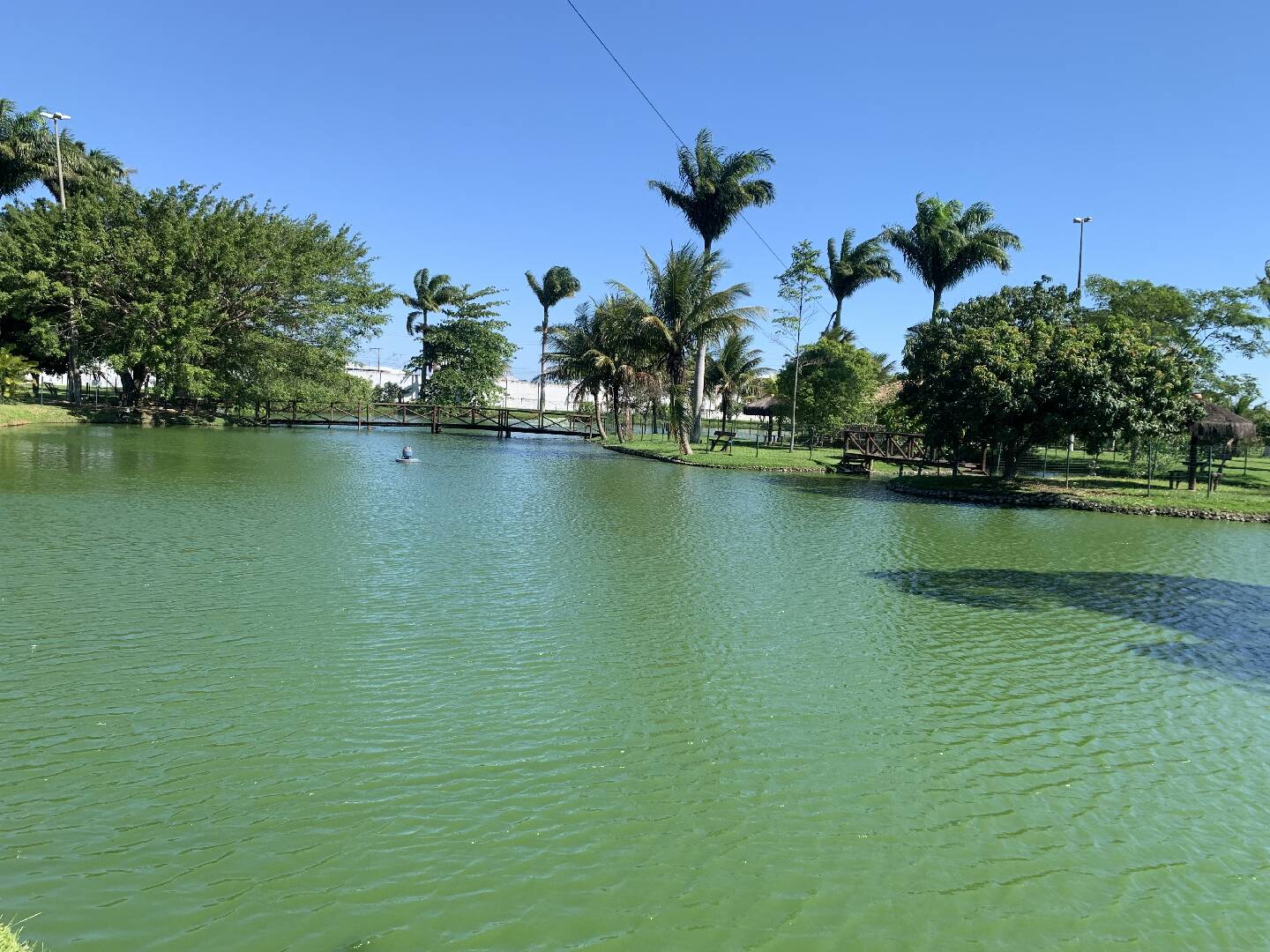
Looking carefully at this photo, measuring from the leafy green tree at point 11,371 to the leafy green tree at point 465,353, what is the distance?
24654mm

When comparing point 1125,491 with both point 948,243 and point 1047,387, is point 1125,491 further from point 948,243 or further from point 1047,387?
point 948,243

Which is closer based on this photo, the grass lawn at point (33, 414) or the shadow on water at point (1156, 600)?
the shadow on water at point (1156, 600)

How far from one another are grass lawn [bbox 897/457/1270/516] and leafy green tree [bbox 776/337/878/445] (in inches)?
624

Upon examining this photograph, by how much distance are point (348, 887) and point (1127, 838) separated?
4.64m

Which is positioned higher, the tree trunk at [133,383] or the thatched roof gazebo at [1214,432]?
the tree trunk at [133,383]

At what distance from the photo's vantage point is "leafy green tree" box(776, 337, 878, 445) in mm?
44562

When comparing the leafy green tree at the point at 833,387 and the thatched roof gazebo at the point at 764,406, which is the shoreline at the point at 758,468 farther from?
the thatched roof gazebo at the point at 764,406

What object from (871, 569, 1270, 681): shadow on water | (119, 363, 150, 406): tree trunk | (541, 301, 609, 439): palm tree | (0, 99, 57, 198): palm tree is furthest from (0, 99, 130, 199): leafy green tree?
(871, 569, 1270, 681): shadow on water

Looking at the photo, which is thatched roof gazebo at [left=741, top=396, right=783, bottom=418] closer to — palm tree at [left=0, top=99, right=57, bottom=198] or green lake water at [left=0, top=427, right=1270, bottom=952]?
green lake water at [left=0, top=427, right=1270, bottom=952]

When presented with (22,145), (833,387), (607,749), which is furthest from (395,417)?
(607,749)

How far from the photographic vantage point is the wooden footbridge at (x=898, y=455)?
30.8 metres

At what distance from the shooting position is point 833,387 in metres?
44.7

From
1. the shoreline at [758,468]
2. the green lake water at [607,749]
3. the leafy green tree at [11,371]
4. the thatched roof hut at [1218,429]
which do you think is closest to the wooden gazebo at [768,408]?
the shoreline at [758,468]

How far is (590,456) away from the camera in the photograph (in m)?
37.1
